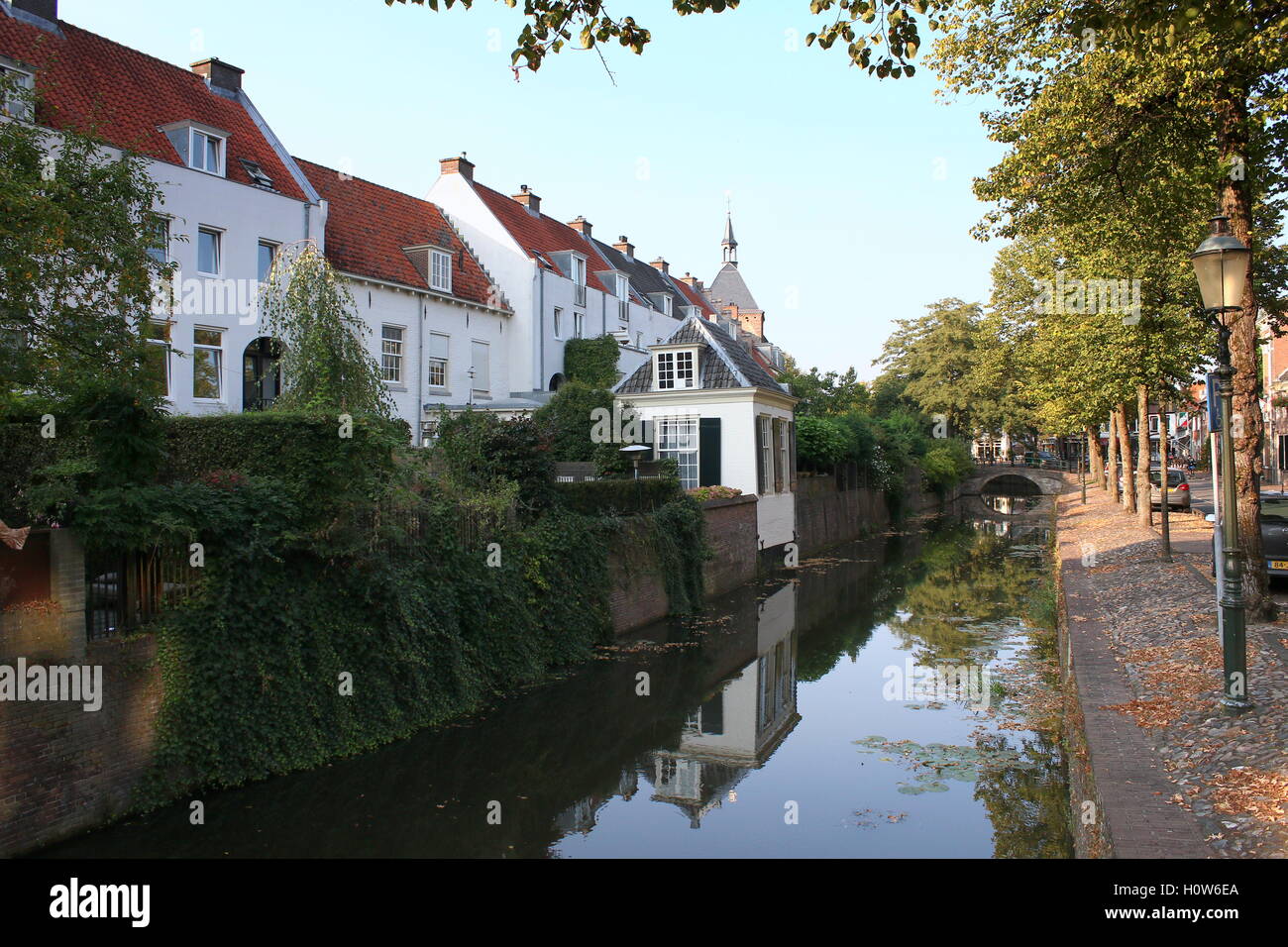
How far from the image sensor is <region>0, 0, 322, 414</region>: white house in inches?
760

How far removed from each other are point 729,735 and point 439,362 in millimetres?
20236

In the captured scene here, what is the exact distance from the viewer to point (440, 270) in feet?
92.9

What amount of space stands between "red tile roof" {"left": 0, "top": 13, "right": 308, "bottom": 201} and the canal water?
564 inches

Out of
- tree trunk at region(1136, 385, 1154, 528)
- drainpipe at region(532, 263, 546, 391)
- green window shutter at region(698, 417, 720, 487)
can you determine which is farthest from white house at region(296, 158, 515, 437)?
tree trunk at region(1136, 385, 1154, 528)

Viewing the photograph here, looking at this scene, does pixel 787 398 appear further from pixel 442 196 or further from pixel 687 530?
pixel 442 196

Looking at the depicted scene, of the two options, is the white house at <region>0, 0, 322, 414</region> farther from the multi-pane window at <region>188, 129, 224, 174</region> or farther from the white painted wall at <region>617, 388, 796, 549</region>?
the white painted wall at <region>617, 388, 796, 549</region>

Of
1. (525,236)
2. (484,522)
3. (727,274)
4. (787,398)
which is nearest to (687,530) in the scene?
(484,522)

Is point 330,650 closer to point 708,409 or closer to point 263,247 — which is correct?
point 708,409

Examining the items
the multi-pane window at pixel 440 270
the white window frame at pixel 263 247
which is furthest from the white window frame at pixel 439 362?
the white window frame at pixel 263 247

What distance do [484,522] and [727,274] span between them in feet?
227

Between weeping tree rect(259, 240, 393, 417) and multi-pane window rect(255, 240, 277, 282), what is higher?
multi-pane window rect(255, 240, 277, 282)

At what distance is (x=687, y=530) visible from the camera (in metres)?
18.9

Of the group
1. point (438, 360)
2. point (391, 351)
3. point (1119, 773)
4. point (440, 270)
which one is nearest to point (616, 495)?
point (1119, 773)

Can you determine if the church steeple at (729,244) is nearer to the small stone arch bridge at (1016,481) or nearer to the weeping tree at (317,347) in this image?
the small stone arch bridge at (1016,481)
